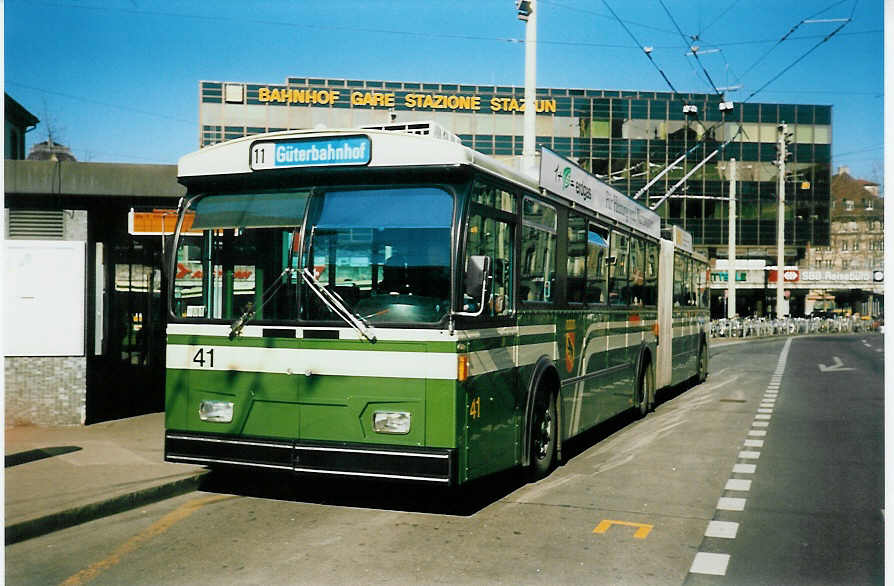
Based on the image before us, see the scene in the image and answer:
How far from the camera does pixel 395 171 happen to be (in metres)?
7.32

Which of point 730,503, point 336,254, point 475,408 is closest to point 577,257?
point 730,503

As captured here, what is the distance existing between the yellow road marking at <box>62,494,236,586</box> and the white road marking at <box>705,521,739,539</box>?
410 centimetres

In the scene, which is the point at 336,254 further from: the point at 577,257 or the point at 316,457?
the point at 577,257

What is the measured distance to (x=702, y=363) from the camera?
21125mm

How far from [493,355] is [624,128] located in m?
63.0

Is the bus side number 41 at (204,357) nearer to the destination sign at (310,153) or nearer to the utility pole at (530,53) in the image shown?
the destination sign at (310,153)

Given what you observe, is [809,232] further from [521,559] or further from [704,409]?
[521,559]

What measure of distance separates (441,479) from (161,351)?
8.05 m

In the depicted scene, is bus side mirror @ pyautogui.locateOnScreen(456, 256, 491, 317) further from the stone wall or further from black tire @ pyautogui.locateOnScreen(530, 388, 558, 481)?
the stone wall

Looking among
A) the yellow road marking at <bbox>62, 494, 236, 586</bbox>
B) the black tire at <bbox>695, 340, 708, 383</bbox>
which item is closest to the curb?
the yellow road marking at <bbox>62, 494, 236, 586</bbox>

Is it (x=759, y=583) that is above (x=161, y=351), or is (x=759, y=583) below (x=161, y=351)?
below

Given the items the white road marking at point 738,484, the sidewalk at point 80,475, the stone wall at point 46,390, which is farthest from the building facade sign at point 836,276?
the sidewalk at point 80,475

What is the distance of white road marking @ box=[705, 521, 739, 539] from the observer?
7.08 metres

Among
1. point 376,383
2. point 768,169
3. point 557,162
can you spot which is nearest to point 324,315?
point 376,383
